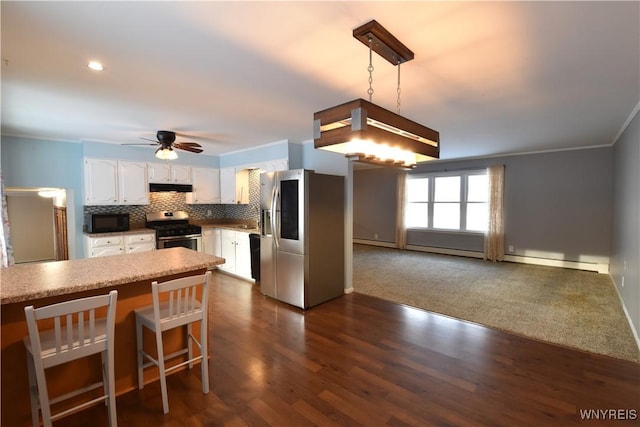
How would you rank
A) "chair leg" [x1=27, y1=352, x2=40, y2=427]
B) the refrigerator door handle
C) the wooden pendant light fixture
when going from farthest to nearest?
the refrigerator door handle, "chair leg" [x1=27, y1=352, x2=40, y2=427], the wooden pendant light fixture

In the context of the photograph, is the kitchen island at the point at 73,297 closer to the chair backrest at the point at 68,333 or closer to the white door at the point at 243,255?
the chair backrest at the point at 68,333

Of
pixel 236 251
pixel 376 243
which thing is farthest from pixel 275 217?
pixel 376 243

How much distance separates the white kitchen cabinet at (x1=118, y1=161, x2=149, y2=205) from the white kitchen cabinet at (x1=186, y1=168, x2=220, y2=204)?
32.9 inches

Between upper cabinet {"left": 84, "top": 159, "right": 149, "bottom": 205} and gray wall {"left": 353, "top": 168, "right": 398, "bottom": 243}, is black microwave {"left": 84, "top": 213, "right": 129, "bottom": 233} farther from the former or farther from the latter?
gray wall {"left": 353, "top": 168, "right": 398, "bottom": 243}

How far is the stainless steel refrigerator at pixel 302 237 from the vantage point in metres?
3.82

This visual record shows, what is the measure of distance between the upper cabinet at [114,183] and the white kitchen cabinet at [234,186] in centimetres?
142

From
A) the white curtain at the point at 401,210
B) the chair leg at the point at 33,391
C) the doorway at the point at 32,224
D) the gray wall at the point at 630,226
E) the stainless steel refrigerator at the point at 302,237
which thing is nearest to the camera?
the chair leg at the point at 33,391

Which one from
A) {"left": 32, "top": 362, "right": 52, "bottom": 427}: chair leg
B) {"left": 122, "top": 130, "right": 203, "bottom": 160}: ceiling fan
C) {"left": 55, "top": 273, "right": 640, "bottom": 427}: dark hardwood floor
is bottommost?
{"left": 55, "top": 273, "right": 640, "bottom": 427}: dark hardwood floor

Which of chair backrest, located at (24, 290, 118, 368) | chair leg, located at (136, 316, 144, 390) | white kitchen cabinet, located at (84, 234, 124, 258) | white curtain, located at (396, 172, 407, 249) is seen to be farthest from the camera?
white curtain, located at (396, 172, 407, 249)

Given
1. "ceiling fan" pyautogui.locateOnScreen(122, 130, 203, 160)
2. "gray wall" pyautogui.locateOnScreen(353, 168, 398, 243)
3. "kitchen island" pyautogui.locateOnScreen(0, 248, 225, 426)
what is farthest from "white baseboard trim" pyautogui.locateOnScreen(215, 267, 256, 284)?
"gray wall" pyautogui.locateOnScreen(353, 168, 398, 243)

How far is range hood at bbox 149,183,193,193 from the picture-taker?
17.3ft

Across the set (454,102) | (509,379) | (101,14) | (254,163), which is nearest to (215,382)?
(509,379)

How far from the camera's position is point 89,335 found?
5.84 feet

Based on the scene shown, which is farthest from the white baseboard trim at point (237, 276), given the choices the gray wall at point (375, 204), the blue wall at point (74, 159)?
the gray wall at point (375, 204)
